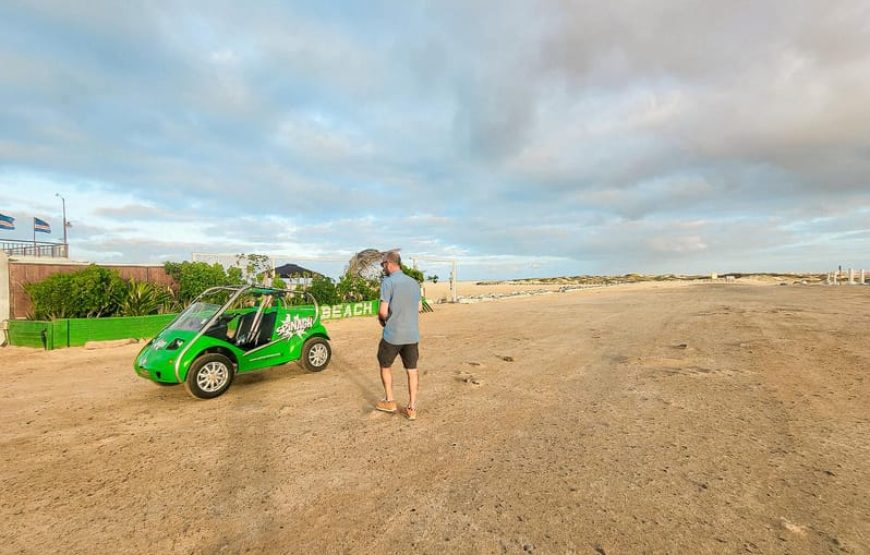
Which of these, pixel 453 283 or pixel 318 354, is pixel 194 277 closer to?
pixel 318 354

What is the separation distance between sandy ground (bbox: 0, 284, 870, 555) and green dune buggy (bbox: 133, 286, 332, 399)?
15.8 inches

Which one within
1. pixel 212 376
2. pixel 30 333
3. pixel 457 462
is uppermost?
pixel 30 333

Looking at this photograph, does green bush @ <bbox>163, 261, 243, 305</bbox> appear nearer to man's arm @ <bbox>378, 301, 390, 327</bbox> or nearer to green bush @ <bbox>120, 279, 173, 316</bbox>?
green bush @ <bbox>120, 279, 173, 316</bbox>

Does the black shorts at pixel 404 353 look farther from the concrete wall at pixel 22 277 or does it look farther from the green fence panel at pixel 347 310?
the concrete wall at pixel 22 277

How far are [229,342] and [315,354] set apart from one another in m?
1.64

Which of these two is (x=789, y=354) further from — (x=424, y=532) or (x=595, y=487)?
(x=424, y=532)

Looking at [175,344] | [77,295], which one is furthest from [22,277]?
[175,344]

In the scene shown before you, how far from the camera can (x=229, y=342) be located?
21.3 ft

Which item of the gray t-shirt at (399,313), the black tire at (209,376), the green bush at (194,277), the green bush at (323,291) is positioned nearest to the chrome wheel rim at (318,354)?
the black tire at (209,376)

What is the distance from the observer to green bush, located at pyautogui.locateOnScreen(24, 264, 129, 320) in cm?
1129

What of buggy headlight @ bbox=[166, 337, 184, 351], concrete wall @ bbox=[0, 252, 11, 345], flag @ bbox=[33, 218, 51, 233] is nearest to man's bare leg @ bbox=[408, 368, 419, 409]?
buggy headlight @ bbox=[166, 337, 184, 351]

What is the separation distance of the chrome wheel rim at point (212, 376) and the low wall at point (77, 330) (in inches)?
287

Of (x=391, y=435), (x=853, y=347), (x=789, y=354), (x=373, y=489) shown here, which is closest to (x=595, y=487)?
(x=373, y=489)

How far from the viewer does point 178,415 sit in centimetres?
545
